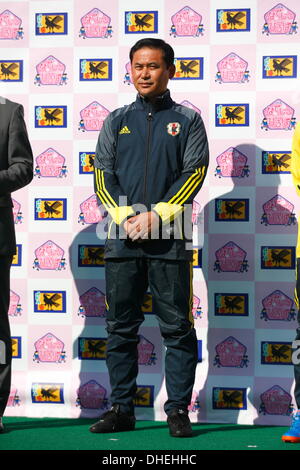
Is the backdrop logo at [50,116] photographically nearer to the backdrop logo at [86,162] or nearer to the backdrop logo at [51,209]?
the backdrop logo at [86,162]

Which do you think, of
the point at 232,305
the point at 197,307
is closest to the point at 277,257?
the point at 232,305

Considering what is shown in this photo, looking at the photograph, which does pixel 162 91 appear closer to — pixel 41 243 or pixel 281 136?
pixel 281 136

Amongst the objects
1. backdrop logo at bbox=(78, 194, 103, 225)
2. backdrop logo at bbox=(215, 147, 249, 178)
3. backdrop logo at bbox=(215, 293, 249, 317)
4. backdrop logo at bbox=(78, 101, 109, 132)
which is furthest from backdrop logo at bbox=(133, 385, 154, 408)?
backdrop logo at bbox=(78, 101, 109, 132)

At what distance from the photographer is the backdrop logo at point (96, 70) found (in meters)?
3.96

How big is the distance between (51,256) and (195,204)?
776mm

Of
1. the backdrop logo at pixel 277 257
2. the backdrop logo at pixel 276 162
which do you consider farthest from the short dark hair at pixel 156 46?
the backdrop logo at pixel 277 257

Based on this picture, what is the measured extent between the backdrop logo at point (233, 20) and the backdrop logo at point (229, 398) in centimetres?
177

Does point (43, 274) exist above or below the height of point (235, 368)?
above

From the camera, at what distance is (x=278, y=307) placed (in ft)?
12.6

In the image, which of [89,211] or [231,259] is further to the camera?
[89,211]

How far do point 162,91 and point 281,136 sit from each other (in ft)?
2.28

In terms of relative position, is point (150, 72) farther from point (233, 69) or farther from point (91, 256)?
point (91, 256)

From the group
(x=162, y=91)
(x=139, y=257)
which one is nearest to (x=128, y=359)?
(x=139, y=257)

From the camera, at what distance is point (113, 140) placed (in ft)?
11.5
